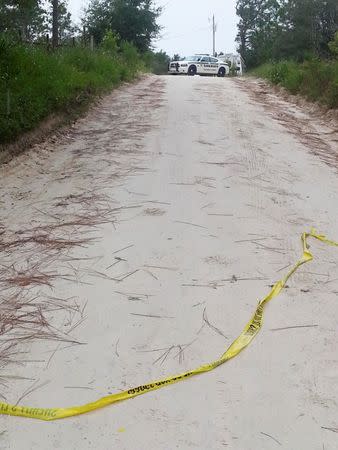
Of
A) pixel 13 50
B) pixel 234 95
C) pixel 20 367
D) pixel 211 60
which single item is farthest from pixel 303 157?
pixel 211 60

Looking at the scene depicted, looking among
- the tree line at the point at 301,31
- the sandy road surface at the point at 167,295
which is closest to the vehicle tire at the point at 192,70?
the tree line at the point at 301,31

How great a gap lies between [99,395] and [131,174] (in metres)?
4.25

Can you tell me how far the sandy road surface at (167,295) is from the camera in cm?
265

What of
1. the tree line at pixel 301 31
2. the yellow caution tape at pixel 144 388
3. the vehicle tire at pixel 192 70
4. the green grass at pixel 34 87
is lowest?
the yellow caution tape at pixel 144 388

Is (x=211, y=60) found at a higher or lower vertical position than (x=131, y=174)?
higher

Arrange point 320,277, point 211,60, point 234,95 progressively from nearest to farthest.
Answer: point 320,277, point 234,95, point 211,60

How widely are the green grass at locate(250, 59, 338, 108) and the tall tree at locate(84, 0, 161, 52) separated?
17.3 m

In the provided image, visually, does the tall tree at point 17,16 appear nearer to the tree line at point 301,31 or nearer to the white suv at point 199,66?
the white suv at point 199,66

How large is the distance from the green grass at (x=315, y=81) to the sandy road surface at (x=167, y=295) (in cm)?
490

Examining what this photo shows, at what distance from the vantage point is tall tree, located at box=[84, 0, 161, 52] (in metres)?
32.0

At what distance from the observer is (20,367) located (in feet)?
10.1

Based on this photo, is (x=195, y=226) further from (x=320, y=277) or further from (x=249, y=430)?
(x=249, y=430)

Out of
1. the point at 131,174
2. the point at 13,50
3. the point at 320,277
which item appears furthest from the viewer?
the point at 13,50

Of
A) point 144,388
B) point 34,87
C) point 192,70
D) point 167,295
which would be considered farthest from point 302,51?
point 144,388
